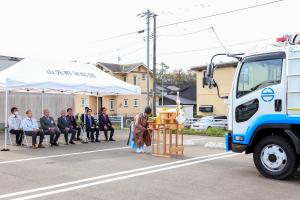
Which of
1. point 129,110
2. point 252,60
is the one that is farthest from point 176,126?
point 129,110

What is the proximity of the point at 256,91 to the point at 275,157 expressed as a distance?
146cm

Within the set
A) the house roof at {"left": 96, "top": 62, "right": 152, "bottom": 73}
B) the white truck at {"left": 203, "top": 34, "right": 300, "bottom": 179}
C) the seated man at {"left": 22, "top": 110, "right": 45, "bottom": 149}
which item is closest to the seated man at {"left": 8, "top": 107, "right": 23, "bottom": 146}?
the seated man at {"left": 22, "top": 110, "right": 45, "bottom": 149}

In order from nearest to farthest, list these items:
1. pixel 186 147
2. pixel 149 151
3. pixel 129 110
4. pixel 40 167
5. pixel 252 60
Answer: pixel 252 60
pixel 40 167
pixel 149 151
pixel 186 147
pixel 129 110

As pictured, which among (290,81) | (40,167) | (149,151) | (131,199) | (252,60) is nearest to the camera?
→ (131,199)

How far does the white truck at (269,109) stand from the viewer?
7695mm

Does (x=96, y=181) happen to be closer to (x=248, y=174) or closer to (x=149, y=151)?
(x=248, y=174)

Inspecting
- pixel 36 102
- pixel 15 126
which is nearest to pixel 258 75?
pixel 15 126

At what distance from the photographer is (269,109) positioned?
7.94 metres

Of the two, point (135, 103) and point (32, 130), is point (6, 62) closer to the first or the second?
point (32, 130)

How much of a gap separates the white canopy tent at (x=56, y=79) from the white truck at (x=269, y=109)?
282 inches

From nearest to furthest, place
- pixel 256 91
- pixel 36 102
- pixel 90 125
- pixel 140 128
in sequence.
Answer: pixel 256 91, pixel 140 128, pixel 90 125, pixel 36 102

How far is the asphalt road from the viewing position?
673 centimetres

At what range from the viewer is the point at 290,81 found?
25.2 ft

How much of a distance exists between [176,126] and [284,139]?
414cm
